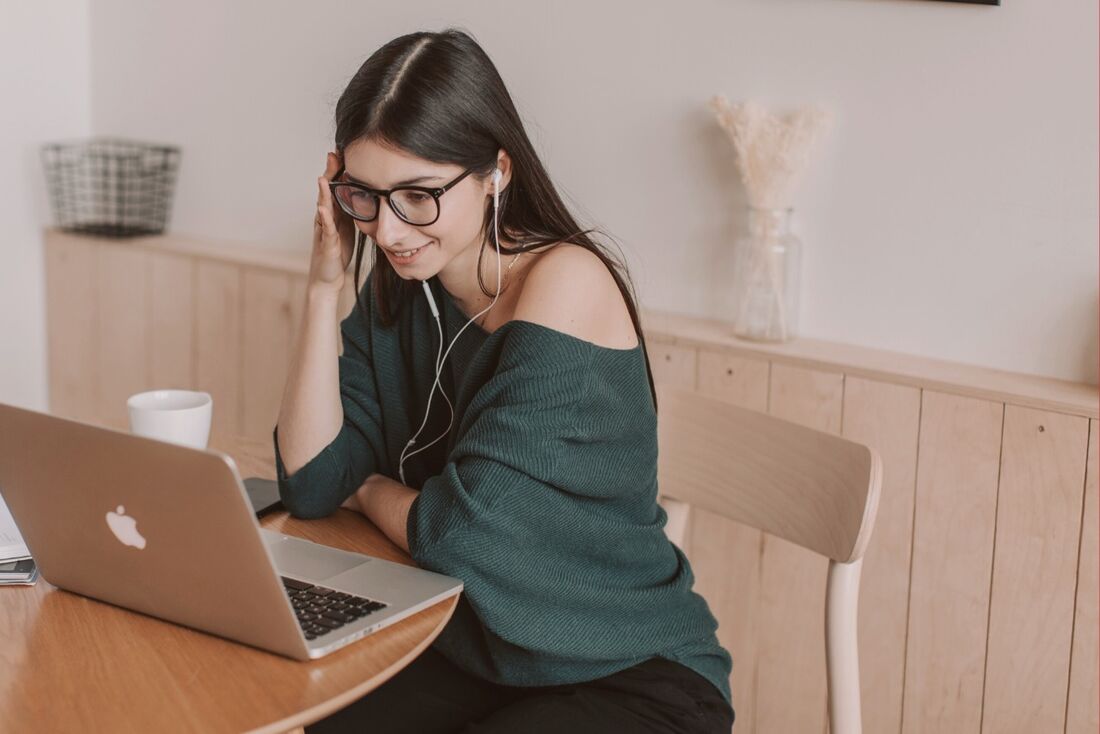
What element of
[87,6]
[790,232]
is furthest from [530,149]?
[87,6]

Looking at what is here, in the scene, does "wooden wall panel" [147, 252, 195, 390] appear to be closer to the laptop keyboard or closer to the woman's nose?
the woman's nose

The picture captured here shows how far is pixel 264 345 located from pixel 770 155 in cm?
113

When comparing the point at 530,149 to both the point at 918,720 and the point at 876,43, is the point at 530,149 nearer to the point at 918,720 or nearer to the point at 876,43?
the point at 876,43

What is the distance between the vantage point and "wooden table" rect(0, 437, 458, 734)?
1.00m

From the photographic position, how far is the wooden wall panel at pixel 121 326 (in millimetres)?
2717

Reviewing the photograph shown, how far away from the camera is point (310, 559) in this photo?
133 centimetres

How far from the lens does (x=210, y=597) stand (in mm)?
1109

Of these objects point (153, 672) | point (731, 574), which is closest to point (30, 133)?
point (731, 574)

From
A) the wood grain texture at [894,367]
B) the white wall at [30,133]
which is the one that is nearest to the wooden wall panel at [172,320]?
the white wall at [30,133]

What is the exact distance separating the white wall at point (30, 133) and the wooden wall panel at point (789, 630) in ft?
5.78

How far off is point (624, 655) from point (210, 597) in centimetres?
48

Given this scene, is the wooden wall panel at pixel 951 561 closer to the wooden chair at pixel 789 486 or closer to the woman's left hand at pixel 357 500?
the wooden chair at pixel 789 486

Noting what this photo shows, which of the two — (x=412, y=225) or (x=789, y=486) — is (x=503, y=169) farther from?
(x=789, y=486)

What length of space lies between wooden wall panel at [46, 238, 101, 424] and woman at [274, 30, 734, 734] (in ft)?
4.66
